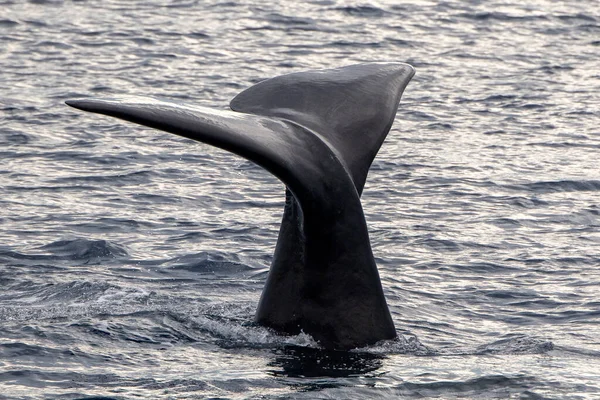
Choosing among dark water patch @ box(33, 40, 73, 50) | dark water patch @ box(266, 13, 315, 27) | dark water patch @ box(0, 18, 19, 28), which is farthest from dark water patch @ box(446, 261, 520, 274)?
dark water patch @ box(0, 18, 19, 28)

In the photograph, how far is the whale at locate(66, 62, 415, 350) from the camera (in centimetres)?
727

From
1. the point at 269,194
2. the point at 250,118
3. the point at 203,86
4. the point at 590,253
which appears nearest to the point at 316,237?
the point at 250,118

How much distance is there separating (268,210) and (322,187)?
258 inches

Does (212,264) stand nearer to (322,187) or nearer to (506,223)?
(506,223)

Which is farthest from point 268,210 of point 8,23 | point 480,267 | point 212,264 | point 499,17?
point 499,17

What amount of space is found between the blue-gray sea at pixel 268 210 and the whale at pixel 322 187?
0.72 ft

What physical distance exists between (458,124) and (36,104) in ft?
21.1

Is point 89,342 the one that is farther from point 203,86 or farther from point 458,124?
point 203,86

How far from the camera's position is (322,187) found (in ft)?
24.1

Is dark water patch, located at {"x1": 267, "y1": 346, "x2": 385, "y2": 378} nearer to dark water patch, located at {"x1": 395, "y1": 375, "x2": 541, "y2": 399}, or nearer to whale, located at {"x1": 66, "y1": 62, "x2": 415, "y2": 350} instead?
whale, located at {"x1": 66, "y1": 62, "x2": 415, "y2": 350}

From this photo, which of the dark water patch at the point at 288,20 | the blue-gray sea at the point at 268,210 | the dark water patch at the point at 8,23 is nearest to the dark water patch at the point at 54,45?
the blue-gray sea at the point at 268,210

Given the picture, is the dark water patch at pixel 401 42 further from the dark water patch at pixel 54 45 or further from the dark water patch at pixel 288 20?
the dark water patch at pixel 54 45

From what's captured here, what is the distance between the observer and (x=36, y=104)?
18484mm

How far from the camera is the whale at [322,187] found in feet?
23.9
